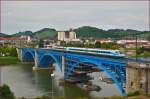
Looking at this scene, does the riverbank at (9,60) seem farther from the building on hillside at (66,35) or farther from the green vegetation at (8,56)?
the building on hillside at (66,35)

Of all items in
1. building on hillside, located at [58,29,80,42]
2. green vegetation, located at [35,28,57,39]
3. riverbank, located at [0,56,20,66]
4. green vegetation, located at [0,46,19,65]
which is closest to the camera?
riverbank, located at [0,56,20,66]

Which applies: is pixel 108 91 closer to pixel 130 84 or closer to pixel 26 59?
pixel 130 84

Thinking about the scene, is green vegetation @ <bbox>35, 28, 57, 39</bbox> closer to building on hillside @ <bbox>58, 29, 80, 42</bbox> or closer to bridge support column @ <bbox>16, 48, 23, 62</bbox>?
building on hillside @ <bbox>58, 29, 80, 42</bbox>

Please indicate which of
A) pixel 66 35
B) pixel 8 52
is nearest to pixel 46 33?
pixel 66 35

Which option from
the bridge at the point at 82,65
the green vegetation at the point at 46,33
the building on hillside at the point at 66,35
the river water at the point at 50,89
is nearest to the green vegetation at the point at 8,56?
the bridge at the point at 82,65

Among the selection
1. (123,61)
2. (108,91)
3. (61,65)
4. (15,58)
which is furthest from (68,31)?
(123,61)

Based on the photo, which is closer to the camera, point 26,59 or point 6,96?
point 6,96

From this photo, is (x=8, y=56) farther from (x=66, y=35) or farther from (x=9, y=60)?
(x=66, y=35)

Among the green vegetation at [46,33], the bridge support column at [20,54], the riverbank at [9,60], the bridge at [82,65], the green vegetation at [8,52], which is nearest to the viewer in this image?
the bridge at [82,65]

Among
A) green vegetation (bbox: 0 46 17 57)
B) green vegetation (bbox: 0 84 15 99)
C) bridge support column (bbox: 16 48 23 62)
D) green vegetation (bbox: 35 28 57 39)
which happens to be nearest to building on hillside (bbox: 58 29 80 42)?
green vegetation (bbox: 35 28 57 39)
